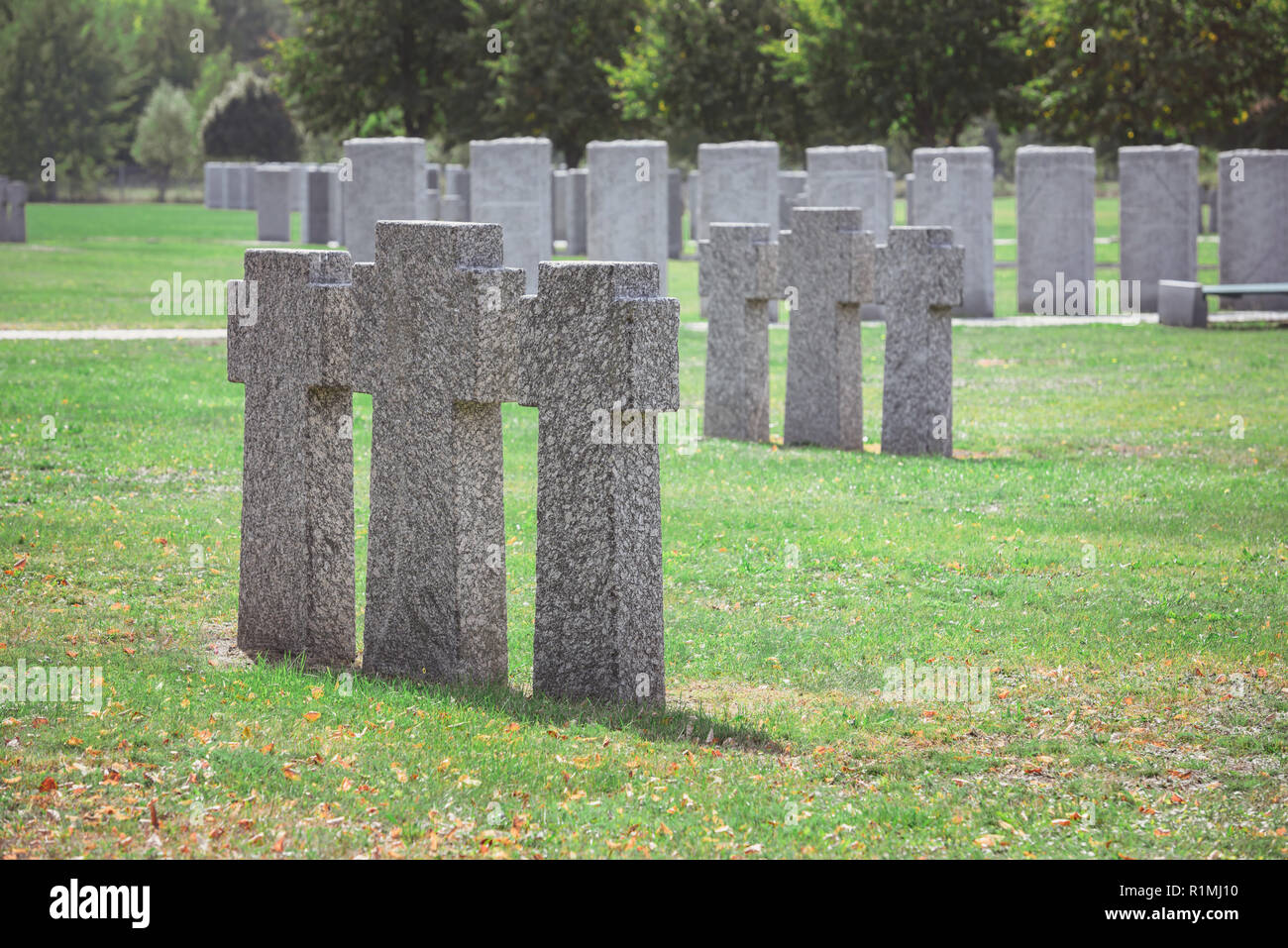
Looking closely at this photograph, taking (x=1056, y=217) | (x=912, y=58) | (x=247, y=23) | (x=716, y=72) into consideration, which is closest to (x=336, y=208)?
(x=716, y=72)

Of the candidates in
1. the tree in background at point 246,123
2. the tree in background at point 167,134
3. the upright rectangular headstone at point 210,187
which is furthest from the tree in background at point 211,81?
the upright rectangular headstone at point 210,187

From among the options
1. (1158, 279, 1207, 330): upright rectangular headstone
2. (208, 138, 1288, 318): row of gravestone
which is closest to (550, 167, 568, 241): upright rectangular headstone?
(208, 138, 1288, 318): row of gravestone

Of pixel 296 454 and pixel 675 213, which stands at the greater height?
pixel 675 213

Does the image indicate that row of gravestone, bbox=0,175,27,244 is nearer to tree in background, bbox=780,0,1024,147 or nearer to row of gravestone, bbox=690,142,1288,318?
tree in background, bbox=780,0,1024,147

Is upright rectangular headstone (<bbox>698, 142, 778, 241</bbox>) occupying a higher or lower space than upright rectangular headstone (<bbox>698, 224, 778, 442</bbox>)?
higher

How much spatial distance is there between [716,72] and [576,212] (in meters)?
5.73

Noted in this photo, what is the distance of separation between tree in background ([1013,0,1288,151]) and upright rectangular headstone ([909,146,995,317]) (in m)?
10.3

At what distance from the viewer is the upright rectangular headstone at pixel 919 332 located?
13.0 m

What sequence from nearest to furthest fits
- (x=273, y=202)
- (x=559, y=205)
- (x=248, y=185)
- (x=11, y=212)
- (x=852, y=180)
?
(x=852, y=180) → (x=11, y=212) → (x=559, y=205) → (x=273, y=202) → (x=248, y=185)

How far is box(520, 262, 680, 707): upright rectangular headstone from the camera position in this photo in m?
6.46

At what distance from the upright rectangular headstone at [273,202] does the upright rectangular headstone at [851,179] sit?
Answer: 70.4 feet

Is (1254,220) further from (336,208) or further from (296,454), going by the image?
(336,208)

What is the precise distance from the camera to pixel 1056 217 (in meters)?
24.8

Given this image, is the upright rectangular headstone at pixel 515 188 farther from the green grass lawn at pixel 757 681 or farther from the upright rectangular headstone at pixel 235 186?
the upright rectangular headstone at pixel 235 186
